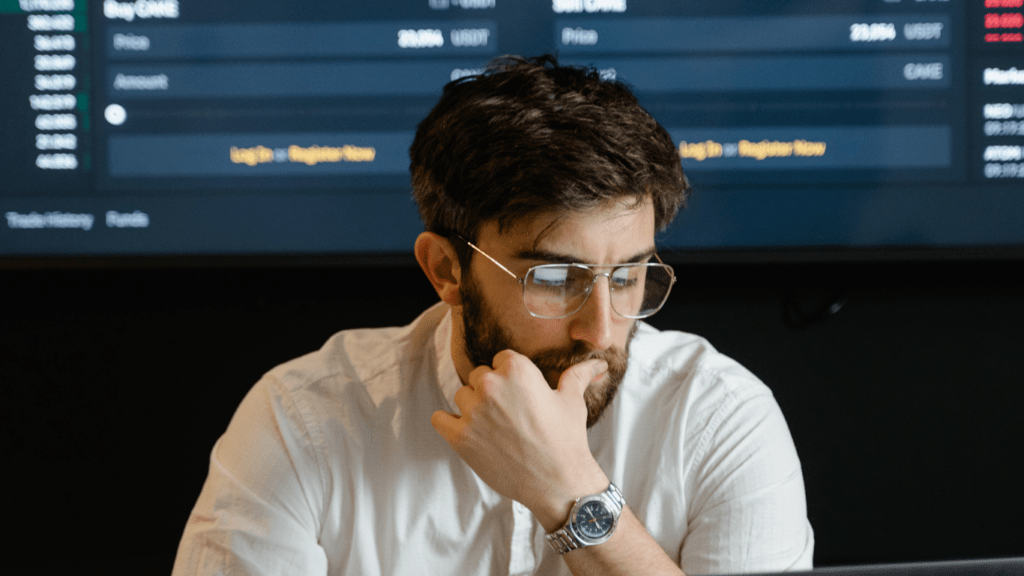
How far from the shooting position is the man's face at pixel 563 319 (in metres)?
0.91

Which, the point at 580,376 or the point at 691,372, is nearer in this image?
the point at 580,376

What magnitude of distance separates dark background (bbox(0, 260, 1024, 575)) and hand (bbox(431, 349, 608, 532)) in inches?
24.6

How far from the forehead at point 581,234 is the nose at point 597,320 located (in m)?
0.04

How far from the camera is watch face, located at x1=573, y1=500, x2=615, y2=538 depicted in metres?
0.86

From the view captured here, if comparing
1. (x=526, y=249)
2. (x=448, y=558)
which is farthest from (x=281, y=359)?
(x=526, y=249)

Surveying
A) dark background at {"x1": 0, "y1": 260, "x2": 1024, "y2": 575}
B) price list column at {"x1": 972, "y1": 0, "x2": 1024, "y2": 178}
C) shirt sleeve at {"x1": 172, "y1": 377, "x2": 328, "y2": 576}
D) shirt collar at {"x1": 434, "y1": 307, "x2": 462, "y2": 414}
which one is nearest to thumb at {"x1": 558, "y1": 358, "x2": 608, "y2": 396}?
shirt collar at {"x1": 434, "y1": 307, "x2": 462, "y2": 414}

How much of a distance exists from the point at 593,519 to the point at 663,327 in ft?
2.49

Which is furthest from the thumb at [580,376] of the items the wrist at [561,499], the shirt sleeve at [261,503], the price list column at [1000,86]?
the price list column at [1000,86]

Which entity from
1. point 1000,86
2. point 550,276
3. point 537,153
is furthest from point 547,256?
point 1000,86

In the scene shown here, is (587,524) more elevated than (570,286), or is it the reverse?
(570,286)

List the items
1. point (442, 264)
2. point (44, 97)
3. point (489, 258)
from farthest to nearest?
point (44, 97)
point (442, 264)
point (489, 258)

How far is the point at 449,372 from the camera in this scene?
1126mm

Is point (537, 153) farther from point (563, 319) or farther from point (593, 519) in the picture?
point (593, 519)

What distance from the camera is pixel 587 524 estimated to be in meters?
0.86
